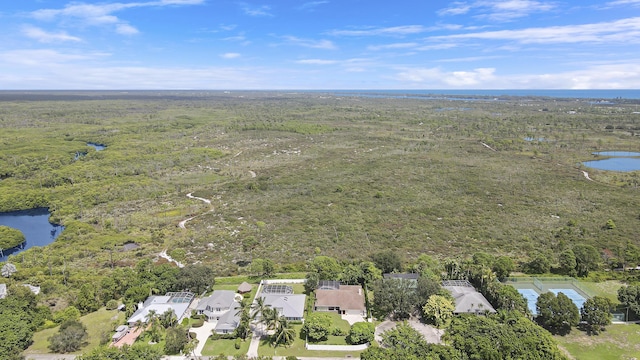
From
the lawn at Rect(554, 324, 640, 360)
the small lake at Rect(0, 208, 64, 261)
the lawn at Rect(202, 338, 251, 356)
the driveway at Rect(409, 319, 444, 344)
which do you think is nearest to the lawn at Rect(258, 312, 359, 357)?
the lawn at Rect(202, 338, 251, 356)

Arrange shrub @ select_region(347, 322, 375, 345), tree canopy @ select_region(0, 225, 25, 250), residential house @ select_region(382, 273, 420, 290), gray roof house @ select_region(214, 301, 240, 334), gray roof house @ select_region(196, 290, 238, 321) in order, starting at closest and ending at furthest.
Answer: shrub @ select_region(347, 322, 375, 345), gray roof house @ select_region(214, 301, 240, 334), gray roof house @ select_region(196, 290, 238, 321), residential house @ select_region(382, 273, 420, 290), tree canopy @ select_region(0, 225, 25, 250)

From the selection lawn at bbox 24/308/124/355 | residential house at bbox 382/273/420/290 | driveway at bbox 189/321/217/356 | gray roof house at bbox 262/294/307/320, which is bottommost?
lawn at bbox 24/308/124/355

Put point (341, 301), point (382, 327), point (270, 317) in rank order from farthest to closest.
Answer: point (341, 301) → point (382, 327) → point (270, 317)

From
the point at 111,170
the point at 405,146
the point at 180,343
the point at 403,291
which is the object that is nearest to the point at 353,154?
the point at 405,146

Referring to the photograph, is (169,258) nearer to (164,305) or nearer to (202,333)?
(164,305)

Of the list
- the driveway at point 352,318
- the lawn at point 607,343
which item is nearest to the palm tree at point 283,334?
the driveway at point 352,318

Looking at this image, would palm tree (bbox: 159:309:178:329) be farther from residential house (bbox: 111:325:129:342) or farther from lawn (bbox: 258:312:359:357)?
lawn (bbox: 258:312:359:357)

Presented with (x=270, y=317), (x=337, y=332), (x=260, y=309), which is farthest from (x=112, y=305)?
(x=337, y=332)
